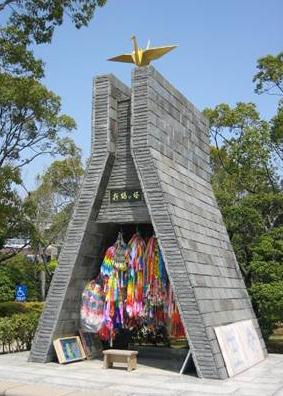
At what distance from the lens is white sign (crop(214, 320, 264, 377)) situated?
27.4ft

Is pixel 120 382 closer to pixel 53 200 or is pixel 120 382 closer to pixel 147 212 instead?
pixel 147 212

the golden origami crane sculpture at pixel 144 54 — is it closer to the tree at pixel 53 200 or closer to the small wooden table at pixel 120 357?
the small wooden table at pixel 120 357

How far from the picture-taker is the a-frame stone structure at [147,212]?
8.60 m

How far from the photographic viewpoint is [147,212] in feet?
31.3

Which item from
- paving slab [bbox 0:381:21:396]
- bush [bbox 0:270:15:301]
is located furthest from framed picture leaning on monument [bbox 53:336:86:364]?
bush [bbox 0:270:15:301]

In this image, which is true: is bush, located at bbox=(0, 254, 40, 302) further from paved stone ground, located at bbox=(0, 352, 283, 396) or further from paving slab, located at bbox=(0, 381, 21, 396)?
paving slab, located at bbox=(0, 381, 21, 396)

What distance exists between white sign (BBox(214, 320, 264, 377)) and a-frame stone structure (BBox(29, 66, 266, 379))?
0.16 m

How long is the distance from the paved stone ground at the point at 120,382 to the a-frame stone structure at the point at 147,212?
0.59 metres

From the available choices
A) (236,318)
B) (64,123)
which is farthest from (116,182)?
(64,123)

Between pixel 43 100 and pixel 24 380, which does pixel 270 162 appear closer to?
pixel 43 100

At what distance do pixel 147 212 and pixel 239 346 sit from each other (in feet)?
9.59

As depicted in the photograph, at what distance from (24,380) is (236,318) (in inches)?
162

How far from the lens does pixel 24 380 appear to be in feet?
25.5

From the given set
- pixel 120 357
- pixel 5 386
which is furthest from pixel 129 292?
pixel 5 386
